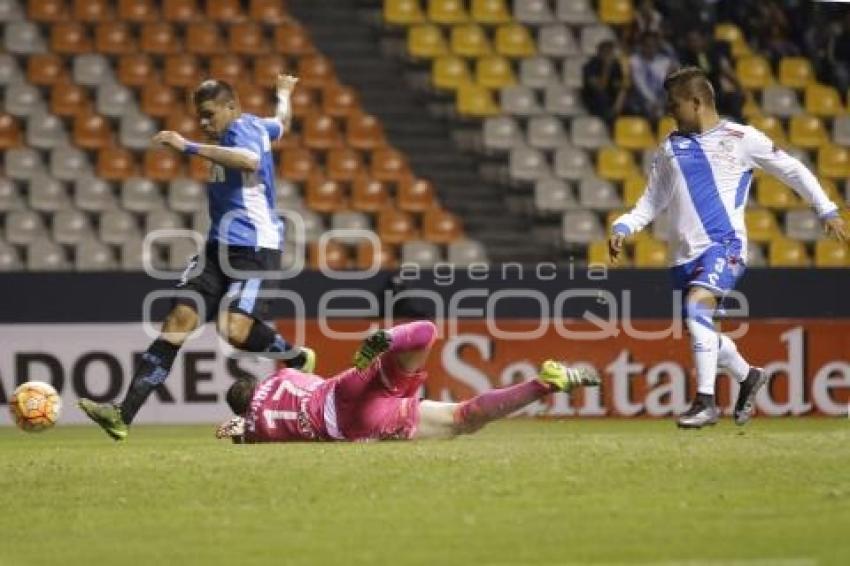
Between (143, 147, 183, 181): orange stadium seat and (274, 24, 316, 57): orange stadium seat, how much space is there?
2.17 meters

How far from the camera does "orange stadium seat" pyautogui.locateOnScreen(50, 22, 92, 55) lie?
22344 mm

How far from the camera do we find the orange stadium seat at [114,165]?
21609 mm

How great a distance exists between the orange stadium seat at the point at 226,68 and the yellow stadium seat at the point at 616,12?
4.49m

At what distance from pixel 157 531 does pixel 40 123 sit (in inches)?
Result: 520

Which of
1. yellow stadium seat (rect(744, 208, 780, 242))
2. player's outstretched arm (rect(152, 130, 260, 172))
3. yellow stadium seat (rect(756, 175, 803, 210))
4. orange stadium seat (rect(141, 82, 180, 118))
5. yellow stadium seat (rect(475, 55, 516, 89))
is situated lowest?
yellow stadium seat (rect(744, 208, 780, 242))

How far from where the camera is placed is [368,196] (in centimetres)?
2191

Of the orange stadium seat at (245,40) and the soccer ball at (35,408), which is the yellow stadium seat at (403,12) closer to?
the orange stadium seat at (245,40)

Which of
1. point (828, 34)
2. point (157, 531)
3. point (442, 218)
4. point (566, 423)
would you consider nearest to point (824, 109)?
point (828, 34)

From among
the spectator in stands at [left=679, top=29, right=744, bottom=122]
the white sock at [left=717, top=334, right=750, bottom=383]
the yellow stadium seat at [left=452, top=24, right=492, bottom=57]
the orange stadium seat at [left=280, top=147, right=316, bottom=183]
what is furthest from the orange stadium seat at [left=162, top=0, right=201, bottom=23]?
the white sock at [left=717, top=334, right=750, bottom=383]

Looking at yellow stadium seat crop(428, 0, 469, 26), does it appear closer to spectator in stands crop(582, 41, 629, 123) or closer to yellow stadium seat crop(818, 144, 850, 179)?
spectator in stands crop(582, 41, 629, 123)

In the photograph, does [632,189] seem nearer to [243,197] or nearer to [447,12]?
[447,12]

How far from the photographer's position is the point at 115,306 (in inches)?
742

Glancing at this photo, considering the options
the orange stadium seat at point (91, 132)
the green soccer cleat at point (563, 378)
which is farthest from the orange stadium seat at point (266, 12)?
the green soccer cleat at point (563, 378)

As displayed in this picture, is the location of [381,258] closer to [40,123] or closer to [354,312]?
[354,312]
